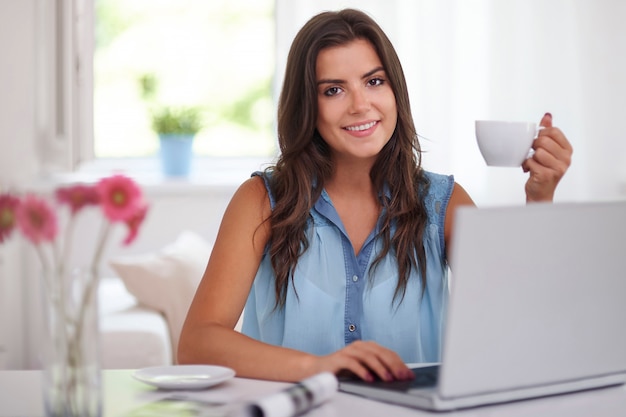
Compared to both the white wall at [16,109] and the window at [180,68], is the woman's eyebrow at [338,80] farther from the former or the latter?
the window at [180,68]

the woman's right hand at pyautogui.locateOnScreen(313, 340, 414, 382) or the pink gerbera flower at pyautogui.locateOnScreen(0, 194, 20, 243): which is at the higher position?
the pink gerbera flower at pyautogui.locateOnScreen(0, 194, 20, 243)

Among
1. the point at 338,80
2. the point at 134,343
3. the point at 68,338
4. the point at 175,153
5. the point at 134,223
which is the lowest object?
the point at 134,343

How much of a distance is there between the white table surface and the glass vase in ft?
0.54

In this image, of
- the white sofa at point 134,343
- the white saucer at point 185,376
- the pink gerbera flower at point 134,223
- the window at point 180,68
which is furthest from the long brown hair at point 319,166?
the window at point 180,68

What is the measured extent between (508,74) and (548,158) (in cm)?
257

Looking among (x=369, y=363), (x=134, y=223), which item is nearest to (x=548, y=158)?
(x=369, y=363)

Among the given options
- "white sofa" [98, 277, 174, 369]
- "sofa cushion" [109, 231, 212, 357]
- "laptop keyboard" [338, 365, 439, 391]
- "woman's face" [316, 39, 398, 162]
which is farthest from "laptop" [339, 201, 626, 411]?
"sofa cushion" [109, 231, 212, 357]

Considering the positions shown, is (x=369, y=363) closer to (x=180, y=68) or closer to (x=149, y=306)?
(x=149, y=306)

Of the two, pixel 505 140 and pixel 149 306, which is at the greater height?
pixel 505 140

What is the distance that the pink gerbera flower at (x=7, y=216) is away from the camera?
0.93 metres

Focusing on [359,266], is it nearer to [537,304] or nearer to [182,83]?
[537,304]

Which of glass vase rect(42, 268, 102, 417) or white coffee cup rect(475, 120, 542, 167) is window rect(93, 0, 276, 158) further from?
glass vase rect(42, 268, 102, 417)

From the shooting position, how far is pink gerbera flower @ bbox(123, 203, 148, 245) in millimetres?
949

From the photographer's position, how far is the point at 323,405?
115cm
